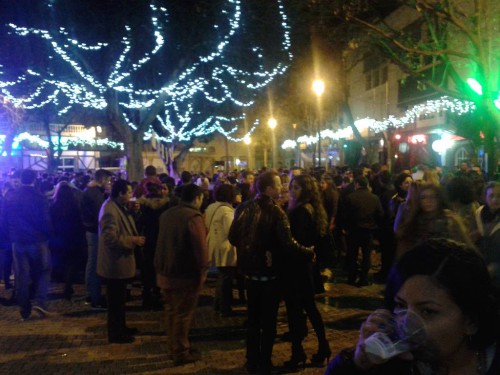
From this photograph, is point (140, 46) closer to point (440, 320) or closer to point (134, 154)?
point (134, 154)

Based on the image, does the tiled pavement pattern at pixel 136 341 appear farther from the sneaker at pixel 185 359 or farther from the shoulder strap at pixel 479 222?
the shoulder strap at pixel 479 222

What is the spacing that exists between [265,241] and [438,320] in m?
3.45

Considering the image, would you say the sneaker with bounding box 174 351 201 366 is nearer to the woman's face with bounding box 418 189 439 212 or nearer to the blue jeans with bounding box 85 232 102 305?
the blue jeans with bounding box 85 232 102 305

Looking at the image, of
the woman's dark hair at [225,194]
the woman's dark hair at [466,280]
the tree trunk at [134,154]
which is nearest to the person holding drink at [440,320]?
the woman's dark hair at [466,280]

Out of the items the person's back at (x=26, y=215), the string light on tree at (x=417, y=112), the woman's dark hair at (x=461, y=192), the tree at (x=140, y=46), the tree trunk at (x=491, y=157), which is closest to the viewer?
the woman's dark hair at (x=461, y=192)

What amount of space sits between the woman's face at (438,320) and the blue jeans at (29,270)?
6.51 metres

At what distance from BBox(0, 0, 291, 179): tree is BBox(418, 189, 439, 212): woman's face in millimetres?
10700

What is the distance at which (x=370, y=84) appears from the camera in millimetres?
33188

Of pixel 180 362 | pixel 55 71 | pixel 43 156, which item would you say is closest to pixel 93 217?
A: pixel 180 362

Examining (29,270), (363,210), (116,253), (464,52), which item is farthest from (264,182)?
(464,52)

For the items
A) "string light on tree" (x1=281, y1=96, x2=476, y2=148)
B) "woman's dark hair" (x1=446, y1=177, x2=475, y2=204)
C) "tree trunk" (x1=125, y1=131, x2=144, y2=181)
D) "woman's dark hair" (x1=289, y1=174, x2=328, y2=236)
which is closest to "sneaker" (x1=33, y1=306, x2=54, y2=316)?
"woman's dark hair" (x1=289, y1=174, x2=328, y2=236)

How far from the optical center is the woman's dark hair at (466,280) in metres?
1.47

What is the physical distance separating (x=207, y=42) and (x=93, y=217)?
10.2 meters

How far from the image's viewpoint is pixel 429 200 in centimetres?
478
